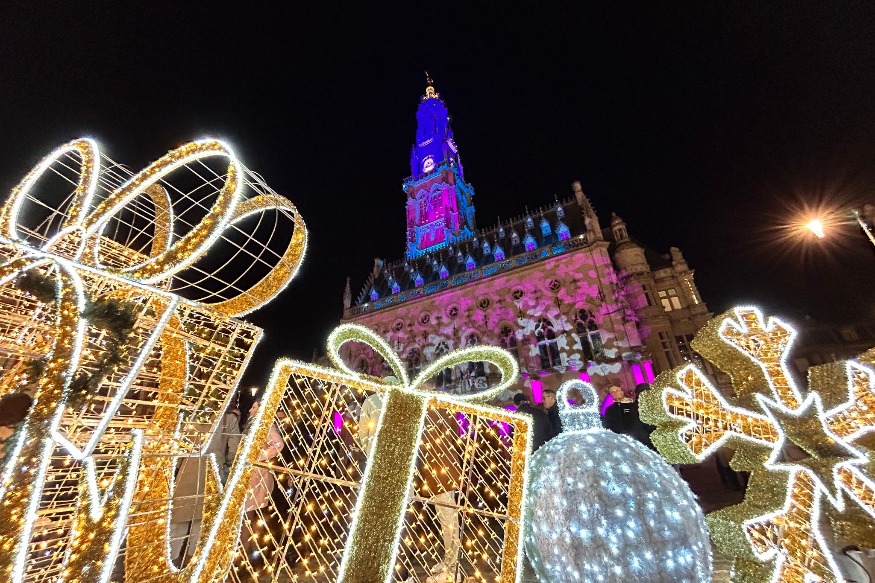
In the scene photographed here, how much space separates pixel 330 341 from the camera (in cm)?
169

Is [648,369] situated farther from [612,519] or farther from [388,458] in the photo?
[388,458]

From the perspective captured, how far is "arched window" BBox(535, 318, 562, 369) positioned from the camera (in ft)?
66.4

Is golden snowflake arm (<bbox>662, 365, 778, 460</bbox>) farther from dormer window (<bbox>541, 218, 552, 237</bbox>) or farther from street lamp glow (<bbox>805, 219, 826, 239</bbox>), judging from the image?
dormer window (<bbox>541, 218, 552, 237</bbox>)

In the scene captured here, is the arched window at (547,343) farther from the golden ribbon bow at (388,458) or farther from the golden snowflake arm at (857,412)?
the golden ribbon bow at (388,458)

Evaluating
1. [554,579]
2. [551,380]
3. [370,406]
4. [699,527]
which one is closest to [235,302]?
[554,579]

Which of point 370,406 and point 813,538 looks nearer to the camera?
point 813,538

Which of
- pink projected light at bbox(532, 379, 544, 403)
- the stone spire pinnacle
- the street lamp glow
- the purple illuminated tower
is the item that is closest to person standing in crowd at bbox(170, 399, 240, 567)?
the street lamp glow

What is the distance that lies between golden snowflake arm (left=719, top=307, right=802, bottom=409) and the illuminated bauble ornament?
86 centimetres

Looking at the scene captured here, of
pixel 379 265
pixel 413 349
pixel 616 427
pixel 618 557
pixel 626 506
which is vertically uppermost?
pixel 379 265

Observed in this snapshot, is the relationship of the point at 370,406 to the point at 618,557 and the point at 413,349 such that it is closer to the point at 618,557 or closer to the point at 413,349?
the point at 618,557

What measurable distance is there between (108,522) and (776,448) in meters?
3.21

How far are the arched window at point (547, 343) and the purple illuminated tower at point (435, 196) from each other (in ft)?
42.5

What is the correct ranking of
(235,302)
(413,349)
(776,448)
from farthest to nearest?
(413,349)
(776,448)
(235,302)

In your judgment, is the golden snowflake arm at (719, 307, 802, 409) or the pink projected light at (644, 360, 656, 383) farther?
the pink projected light at (644, 360, 656, 383)
